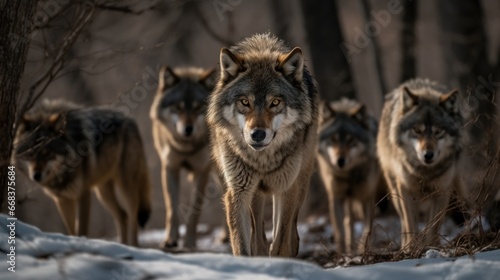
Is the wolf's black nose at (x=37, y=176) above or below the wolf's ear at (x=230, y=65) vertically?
below

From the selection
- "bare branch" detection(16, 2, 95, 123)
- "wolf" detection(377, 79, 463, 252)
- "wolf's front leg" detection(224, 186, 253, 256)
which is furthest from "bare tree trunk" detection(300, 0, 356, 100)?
"wolf's front leg" detection(224, 186, 253, 256)

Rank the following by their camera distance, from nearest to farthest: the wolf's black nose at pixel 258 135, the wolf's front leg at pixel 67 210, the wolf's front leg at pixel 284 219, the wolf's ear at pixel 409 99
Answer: the wolf's black nose at pixel 258 135
the wolf's front leg at pixel 284 219
the wolf's ear at pixel 409 99
the wolf's front leg at pixel 67 210

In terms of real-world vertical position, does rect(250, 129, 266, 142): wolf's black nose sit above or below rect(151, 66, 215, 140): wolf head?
below

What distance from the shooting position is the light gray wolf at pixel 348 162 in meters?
9.63

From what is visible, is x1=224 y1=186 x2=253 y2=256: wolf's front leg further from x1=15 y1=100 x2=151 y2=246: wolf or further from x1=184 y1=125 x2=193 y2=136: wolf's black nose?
x1=184 y1=125 x2=193 y2=136: wolf's black nose

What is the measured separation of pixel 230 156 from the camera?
580 centimetres

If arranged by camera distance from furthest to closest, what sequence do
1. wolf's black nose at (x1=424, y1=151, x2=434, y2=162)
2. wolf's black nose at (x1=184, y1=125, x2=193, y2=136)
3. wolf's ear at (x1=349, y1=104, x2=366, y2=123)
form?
wolf's ear at (x1=349, y1=104, x2=366, y2=123) → wolf's black nose at (x1=184, y1=125, x2=193, y2=136) → wolf's black nose at (x1=424, y1=151, x2=434, y2=162)

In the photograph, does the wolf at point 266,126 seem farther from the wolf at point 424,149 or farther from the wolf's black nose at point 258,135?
the wolf at point 424,149

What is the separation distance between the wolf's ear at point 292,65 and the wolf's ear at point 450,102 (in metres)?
2.34

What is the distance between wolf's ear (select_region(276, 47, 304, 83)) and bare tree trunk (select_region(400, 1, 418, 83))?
736 cm

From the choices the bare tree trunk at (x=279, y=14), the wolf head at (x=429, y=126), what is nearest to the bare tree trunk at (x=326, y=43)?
the bare tree trunk at (x=279, y=14)

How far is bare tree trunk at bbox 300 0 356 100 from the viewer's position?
496 inches

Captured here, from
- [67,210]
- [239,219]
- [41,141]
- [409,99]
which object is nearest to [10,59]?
[239,219]

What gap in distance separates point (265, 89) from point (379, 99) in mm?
7487
